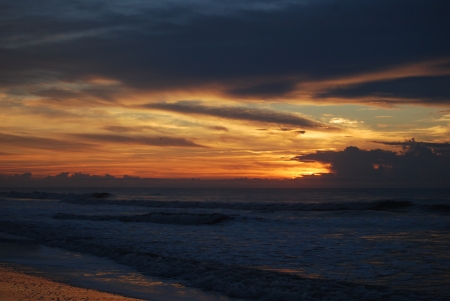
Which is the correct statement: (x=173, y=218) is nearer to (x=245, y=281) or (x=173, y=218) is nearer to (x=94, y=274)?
(x=94, y=274)

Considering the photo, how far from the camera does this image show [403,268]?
40.2ft

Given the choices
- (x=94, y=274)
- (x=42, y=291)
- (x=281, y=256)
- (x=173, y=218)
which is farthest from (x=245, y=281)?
(x=173, y=218)

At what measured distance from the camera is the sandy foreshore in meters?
8.81

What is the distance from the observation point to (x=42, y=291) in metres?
9.42

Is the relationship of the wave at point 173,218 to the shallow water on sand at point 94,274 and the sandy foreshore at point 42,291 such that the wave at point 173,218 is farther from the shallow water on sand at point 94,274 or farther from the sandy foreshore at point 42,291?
the sandy foreshore at point 42,291

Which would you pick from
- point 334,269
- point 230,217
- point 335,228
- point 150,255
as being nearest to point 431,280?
point 334,269

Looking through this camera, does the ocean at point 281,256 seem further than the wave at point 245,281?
Yes

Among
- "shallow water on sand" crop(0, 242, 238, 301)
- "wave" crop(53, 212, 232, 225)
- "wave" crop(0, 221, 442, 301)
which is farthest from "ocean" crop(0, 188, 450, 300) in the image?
"wave" crop(53, 212, 232, 225)

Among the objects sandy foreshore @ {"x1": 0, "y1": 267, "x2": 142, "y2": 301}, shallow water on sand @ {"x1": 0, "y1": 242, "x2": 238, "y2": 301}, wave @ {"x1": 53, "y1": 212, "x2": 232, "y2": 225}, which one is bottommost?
wave @ {"x1": 53, "y1": 212, "x2": 232, "y2": 225}

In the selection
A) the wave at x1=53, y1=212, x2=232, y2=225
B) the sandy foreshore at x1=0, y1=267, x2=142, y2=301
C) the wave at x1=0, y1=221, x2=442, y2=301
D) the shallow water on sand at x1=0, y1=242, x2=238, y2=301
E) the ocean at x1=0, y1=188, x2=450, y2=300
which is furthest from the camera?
the wave at x1=53, y1=212, x2=232, y2=225

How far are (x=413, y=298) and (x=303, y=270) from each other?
3.55 meters

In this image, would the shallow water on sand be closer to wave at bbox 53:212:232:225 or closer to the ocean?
the ocean

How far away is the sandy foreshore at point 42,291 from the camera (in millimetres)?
8812

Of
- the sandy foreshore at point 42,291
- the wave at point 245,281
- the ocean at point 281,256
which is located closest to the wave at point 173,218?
the ocean at point 281,256
